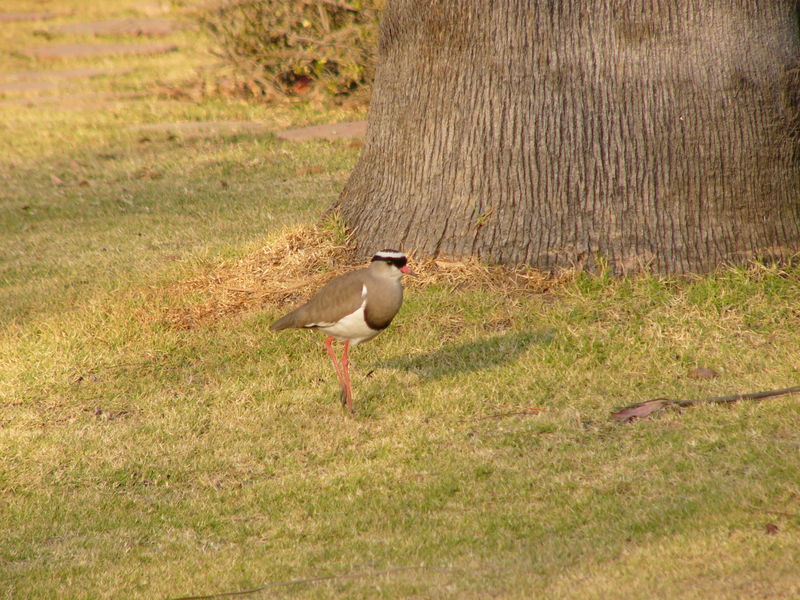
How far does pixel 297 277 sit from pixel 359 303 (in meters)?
2.08

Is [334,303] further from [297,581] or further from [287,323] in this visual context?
[297,581]

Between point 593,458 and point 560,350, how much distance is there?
1.36 m

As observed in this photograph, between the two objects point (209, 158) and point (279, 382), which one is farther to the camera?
point (209, 158)

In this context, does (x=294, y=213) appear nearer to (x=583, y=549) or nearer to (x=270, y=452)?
(x=270, y=452)

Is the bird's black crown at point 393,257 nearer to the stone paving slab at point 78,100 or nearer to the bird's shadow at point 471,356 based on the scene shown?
the bird's shadow at point 471,356

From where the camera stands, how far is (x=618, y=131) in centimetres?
733

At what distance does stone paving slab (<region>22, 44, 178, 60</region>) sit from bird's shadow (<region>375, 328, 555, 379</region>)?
14877 mm

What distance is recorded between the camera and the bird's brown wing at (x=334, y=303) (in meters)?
6.00

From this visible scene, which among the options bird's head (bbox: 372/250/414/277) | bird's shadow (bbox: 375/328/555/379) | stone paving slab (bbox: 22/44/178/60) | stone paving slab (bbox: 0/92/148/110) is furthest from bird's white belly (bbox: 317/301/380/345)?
stone paving slab (bbox: 22/44/178/60)

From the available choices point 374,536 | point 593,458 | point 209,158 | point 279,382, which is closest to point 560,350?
point 593,458

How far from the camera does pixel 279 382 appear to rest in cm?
673

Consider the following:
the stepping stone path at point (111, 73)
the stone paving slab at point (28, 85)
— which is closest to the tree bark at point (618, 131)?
the stepping stone path at point (111, 73)

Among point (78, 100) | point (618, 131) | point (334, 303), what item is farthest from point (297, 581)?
point (78, 100)

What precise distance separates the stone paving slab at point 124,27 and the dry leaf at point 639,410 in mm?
17646
